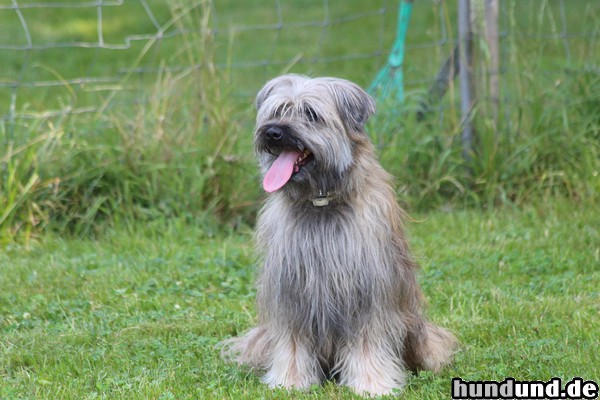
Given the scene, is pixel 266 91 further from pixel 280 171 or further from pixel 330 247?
pixel 330 247

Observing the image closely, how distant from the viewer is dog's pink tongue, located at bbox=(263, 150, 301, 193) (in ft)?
13.7

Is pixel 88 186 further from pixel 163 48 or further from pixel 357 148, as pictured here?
pixel 163 48

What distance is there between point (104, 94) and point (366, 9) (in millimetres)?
4329

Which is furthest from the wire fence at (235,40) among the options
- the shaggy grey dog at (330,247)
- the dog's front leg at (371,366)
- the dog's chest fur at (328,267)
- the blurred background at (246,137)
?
the dog's front leg at (371,366)

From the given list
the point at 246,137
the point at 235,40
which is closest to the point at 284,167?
the point at 246,137

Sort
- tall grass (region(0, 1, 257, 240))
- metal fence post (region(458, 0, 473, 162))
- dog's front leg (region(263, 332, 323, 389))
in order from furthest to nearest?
metal fence post (region(458, 0, 473, 162))
tall grass (region(0, 1, 257, 240))
dog's front leg (region(263, 332, 323, 389))

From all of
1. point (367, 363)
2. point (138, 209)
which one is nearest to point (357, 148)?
point (367, 363)

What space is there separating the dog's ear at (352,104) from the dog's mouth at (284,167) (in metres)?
0.23

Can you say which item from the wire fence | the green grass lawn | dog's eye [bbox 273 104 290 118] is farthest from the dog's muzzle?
the wire fence

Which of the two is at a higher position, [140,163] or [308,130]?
[308,130]

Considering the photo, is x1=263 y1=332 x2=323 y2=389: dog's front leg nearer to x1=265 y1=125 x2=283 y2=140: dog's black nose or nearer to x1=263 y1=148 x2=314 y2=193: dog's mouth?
x1=263 y1=148 x2=314 y2=193: dog's mouth

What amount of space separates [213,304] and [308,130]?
181 cm

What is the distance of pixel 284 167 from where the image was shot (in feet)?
13.9

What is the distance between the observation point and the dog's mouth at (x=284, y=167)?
4184 millimetres
